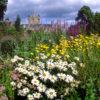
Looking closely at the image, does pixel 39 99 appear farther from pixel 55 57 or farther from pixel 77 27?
pixel 77 27

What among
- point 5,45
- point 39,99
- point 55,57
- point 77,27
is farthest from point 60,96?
point 77,27

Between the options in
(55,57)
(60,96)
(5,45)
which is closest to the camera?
(60,96)

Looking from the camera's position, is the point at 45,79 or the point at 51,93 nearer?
the point at 51,93

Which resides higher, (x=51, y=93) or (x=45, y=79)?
(x=45, y=79)

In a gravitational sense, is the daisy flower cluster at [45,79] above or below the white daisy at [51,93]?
above

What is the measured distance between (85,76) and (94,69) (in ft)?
0.89

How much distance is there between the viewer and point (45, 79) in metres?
8.12

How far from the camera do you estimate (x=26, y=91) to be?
8.13m

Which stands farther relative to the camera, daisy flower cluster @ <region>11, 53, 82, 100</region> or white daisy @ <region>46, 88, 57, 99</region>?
daisy flower cluster @ <region>11, 53, 82, 100</region>

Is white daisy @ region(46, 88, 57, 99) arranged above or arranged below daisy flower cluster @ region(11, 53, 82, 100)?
below

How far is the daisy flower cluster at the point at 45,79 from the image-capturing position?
8078mm

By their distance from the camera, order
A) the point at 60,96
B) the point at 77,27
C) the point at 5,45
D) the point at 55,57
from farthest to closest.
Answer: the point at 77,27 → the point at 5,45 → the point at 55,57 → the point at 60,96

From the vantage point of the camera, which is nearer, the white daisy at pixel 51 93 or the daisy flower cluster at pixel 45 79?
the white daisy at pixel 51 93

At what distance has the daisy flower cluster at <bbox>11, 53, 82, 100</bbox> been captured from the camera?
8.08 meters
